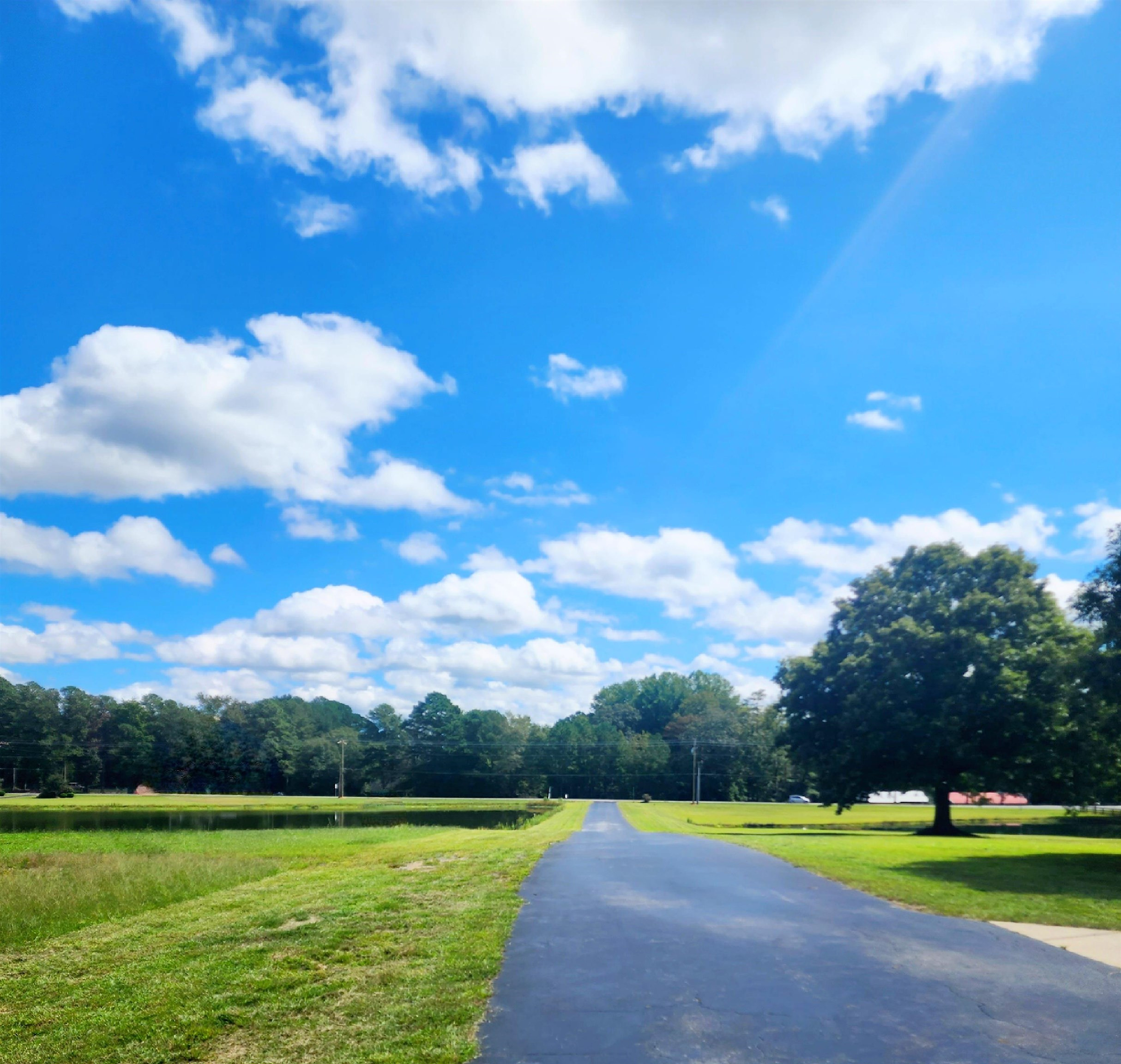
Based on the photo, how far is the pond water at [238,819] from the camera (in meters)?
48.3

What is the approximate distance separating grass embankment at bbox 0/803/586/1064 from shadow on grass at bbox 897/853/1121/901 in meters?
8.98

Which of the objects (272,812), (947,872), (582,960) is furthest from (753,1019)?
(272,812)

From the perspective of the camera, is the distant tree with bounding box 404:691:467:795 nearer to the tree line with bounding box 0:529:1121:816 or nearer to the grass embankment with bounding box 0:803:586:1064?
the tree line with bounding box 0:529:1121:816

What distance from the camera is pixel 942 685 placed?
36188mm

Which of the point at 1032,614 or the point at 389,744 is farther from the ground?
the point at 1032,614

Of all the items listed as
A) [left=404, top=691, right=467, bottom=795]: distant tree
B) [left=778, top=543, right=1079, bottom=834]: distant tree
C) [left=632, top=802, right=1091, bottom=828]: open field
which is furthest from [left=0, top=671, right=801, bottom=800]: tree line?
[left=778, top=543, right=1079, bottom=834]: distant tree

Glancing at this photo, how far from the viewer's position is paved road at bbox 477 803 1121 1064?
6773mm

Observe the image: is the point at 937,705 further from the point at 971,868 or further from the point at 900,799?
the point at 900,799

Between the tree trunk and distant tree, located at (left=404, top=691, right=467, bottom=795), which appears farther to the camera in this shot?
distant tree, located at (left=404, top=691, right=467, bottom=795)

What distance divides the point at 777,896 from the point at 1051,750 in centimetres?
2707

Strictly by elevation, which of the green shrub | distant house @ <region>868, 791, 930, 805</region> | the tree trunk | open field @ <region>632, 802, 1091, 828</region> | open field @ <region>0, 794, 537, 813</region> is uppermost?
the tree trunk

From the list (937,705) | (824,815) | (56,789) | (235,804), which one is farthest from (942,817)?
(56,789)

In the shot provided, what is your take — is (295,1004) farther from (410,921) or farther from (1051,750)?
(1051,750)

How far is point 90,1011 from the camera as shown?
8203 mm
